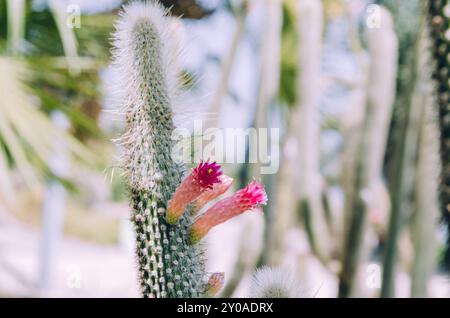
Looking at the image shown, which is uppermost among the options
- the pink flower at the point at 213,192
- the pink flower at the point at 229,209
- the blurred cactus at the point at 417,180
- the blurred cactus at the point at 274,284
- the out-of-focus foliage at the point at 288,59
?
the out-of-focus foliage at the point at 288,59

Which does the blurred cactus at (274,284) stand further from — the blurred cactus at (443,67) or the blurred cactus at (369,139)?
the blurred cactus at (369,139)

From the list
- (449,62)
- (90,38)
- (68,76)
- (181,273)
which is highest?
(90,38)

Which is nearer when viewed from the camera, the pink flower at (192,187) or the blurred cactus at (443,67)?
the pink flower at (192,187)

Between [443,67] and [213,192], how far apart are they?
25.2 inches

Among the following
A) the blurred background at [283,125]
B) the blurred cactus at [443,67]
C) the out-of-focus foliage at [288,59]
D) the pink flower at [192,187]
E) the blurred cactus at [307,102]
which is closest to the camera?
the pink flower at [192,187]

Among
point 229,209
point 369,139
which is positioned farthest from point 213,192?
point 369,139

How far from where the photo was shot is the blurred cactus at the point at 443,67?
3.84ft

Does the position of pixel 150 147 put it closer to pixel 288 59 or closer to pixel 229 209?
pixel 229 209

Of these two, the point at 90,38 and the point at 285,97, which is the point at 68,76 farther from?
the point at 285,97

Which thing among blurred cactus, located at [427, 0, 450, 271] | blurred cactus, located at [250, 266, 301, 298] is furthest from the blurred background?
blurred cactus, located at [250, 266, 301, 298]

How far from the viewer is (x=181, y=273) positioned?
68cm

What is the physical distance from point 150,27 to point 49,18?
165cm

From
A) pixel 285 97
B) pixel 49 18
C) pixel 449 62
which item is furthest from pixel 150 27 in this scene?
pixel 285 97

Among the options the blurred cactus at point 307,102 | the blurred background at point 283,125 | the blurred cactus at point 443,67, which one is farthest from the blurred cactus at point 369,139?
the blurred cactus at point 443,67
